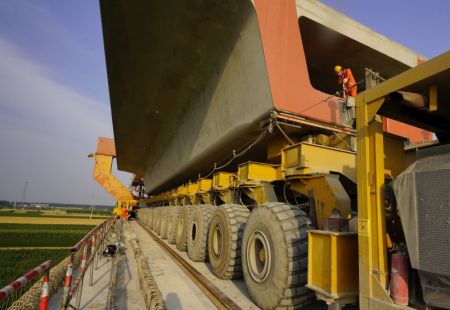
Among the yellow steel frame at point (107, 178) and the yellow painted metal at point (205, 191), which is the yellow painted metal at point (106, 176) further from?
the yellow painted metal at point (205, 191)

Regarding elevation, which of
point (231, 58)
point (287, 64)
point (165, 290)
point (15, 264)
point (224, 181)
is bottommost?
point (15, 264)

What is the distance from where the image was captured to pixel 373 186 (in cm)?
246

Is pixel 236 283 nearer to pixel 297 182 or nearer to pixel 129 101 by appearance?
pixel 297 182

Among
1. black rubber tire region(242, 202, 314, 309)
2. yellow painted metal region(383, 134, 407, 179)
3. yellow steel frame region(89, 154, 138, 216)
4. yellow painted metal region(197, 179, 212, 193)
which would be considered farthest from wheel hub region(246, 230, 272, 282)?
yellow steel frame region(89, 154, 138, 216)

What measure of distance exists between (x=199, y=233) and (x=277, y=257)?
3.59 m

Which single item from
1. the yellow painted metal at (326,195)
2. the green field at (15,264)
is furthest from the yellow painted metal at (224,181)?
the green field at (15,264)

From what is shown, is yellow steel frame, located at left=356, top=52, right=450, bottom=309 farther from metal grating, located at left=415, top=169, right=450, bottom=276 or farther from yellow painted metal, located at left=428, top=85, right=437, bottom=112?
metal grating, located at left=415, top=169, right=450, bottom=276

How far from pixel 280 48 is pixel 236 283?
4102mm

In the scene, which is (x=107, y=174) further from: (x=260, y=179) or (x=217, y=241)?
(x=260, y=179)

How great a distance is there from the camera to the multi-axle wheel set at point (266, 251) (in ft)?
10.9

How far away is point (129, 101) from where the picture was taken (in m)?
10.9

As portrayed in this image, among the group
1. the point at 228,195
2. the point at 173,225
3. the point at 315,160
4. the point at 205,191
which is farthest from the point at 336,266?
the point at 173,225

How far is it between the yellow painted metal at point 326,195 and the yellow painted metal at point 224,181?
2.53 metres

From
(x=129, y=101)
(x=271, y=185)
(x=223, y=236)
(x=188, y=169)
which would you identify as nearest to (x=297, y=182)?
(x=271, y=185)
